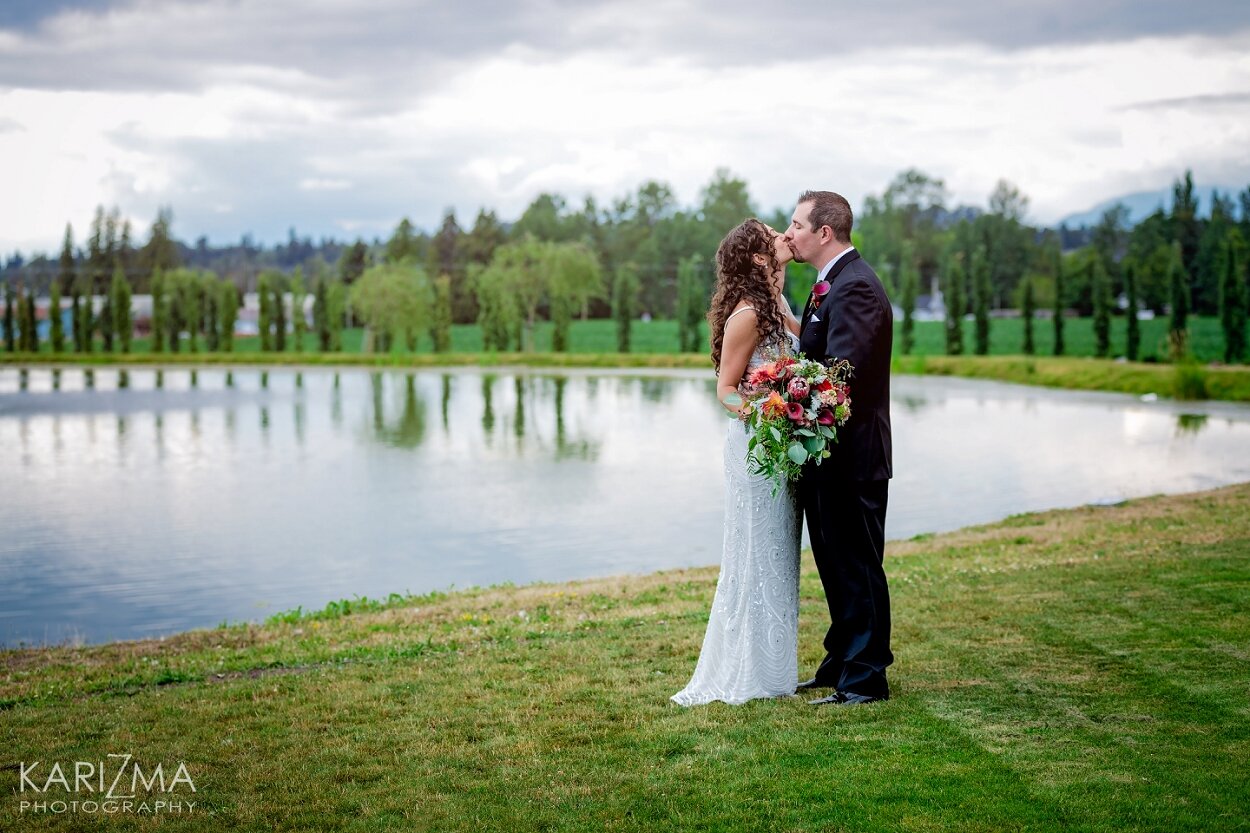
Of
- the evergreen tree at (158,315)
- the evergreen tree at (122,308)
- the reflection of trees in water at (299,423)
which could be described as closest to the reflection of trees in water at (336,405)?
the reflection of trees in water at (299,423)

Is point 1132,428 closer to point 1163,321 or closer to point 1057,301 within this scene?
point 1057,301

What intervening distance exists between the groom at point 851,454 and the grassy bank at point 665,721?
0.32m

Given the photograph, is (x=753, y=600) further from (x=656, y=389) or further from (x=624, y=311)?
(x=624, y=311)

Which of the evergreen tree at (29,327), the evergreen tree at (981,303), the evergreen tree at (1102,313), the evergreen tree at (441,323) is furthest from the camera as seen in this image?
the evergreen tree at (29,327)

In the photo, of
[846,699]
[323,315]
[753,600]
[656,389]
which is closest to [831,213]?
[753,600]

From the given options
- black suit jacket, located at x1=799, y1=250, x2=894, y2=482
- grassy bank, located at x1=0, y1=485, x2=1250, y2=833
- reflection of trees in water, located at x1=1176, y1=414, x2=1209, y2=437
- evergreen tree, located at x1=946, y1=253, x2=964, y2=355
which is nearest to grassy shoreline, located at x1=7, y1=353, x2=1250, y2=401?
evergreen tree, located at x1=946, y1=253, x2=964, y2=355

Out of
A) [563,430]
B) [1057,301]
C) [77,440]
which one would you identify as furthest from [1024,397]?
[77,440]

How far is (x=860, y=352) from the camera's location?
5.19 metres

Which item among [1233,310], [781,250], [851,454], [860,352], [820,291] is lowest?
[851,454]

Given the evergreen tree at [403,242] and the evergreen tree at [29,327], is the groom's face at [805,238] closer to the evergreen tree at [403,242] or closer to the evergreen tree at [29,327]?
the evergreen tree at [29,327]

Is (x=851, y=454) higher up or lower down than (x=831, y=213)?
lower down

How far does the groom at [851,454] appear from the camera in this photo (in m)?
5.21

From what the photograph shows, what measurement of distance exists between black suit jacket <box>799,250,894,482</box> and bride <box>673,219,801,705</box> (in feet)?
0.88

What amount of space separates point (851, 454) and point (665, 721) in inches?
57.7
